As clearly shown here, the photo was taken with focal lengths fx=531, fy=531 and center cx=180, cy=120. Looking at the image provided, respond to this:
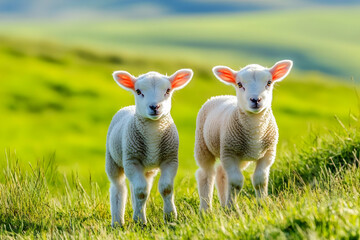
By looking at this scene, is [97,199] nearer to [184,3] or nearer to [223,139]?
[223,139]

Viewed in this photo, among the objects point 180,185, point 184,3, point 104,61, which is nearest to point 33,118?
point 104,61

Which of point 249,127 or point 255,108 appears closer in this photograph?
point 255,108

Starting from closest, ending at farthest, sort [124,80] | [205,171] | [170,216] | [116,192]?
1. [170,216]
2. [124,80]
3. [116,192]
4. [205,171]

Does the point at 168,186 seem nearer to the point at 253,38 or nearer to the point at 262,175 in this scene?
the point at 262,175

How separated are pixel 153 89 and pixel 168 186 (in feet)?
3.33

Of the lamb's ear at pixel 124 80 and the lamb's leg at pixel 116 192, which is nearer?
the lamb's ear at pixel 124 80

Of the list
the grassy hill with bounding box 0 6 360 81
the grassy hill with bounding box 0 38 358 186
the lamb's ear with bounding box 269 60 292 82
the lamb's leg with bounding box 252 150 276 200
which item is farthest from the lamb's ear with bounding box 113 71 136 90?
the grassy hill with bounding box 0 6 360 81

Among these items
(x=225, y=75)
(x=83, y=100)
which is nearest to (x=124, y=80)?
(x=225, y=75)

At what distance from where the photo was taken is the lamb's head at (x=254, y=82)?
5316 mm

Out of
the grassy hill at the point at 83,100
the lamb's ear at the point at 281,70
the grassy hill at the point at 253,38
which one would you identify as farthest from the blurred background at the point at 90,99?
the grassy hill at the point at 253,38

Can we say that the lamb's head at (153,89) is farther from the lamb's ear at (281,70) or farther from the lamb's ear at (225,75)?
the lamb's ear at (281,70)

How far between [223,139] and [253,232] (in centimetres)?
191

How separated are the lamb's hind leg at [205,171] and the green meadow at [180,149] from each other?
0.87 feet

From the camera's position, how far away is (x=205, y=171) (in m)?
6.45
